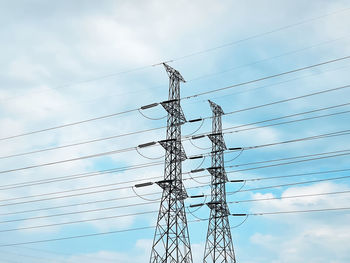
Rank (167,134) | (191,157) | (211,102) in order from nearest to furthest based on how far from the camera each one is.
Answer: (167,134) → (191,157) → (211,102)

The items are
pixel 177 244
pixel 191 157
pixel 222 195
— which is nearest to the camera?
pixel 177 244

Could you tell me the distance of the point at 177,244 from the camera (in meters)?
34.1

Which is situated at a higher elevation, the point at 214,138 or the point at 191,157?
the point at 214,138

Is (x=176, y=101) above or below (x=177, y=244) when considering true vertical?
above

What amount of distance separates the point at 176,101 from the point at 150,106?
10.2 ft

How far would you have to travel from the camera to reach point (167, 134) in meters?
37.4

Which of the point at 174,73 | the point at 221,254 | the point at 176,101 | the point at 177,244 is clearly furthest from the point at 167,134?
the point at 221,254

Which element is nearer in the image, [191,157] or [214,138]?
[191,157]

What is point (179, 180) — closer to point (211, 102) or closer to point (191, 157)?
point (191, 157)

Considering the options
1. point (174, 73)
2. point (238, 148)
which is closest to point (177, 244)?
point (238, 148)

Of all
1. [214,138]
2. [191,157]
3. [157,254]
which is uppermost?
[214,138]

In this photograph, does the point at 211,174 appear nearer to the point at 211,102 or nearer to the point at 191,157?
the point at 191,157

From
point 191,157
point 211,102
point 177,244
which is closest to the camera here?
point 177,244

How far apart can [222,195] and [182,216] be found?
875 centimetres
